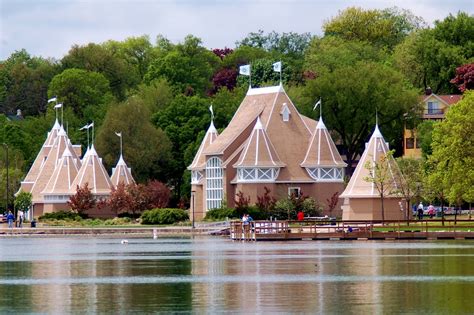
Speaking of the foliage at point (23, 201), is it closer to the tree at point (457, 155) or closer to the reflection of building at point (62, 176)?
the reflection of building at point (62, 176)

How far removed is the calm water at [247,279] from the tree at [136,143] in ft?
185

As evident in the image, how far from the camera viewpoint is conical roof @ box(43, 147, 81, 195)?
408 ft

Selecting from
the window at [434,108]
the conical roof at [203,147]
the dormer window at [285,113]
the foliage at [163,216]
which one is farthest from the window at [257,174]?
the window at [434,108]

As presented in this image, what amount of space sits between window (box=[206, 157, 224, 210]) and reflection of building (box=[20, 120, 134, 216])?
35.0 feet

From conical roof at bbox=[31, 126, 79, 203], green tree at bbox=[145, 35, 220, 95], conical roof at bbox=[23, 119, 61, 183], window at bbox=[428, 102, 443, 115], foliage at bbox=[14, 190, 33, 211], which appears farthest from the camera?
green tree at bbox=[145, 35, 220, 95]

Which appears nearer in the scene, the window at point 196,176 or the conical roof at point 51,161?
the window at point 196,176

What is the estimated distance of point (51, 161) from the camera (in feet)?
431

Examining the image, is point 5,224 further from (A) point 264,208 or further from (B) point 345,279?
(B) point 345,279

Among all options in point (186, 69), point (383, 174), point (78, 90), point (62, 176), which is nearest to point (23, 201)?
point (62, 176)

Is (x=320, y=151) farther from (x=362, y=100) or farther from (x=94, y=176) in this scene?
(x=94, y=176)

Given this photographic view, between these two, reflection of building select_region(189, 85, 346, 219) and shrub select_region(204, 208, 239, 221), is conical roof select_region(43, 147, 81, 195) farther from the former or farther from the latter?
shrub select_region(204, 208, 239, 221)

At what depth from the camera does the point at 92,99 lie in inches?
6191

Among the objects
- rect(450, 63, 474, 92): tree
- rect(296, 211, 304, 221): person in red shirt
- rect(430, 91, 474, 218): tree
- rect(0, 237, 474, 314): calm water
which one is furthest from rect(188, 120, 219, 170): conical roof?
rect(0, 237, 474, 314): calm water

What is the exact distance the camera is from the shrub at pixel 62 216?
116m
